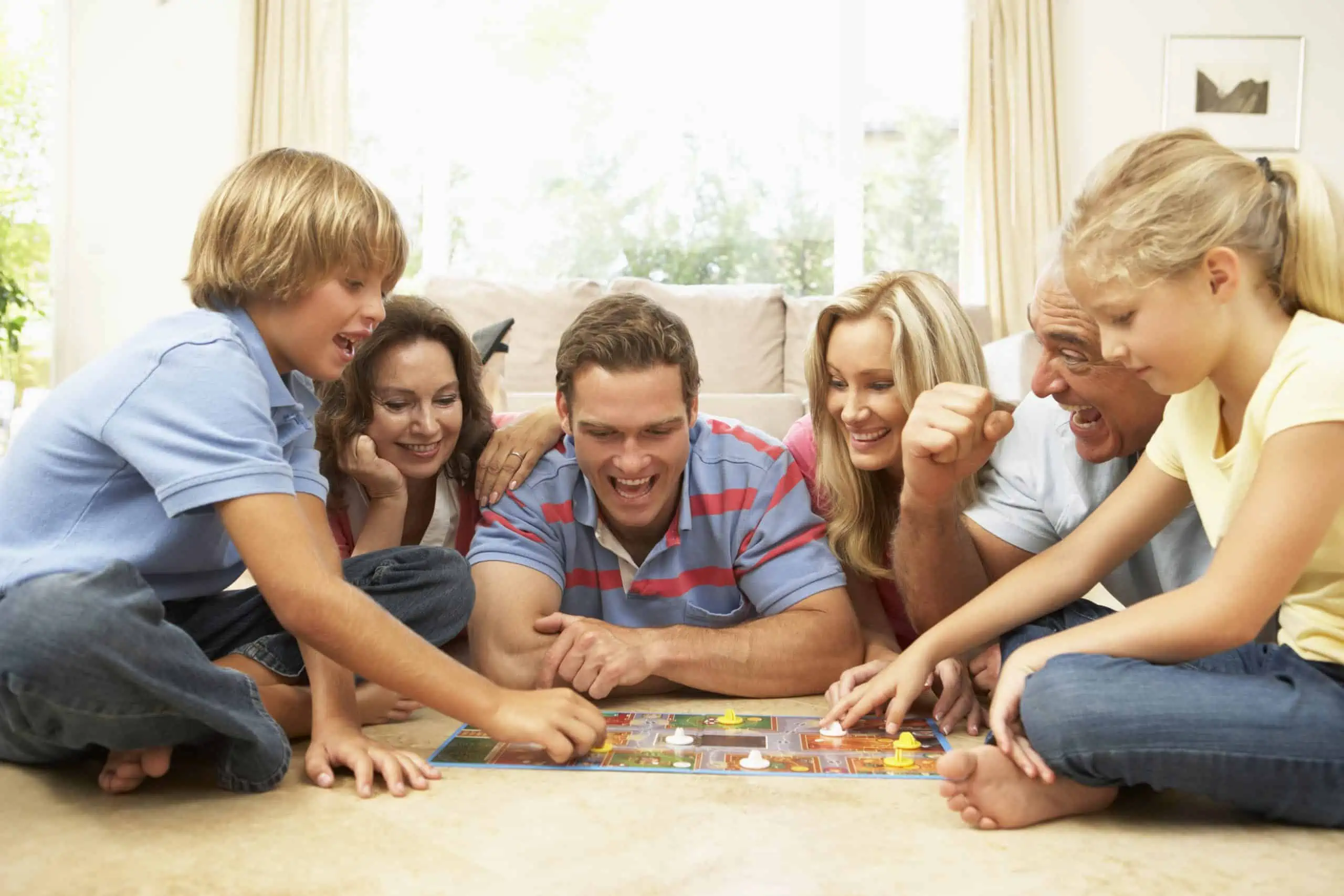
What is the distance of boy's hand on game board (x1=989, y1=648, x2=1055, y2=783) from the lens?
1248 millimetres

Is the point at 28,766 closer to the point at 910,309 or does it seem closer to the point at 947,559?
the point at 947,559

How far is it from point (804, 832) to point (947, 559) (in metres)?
0.59

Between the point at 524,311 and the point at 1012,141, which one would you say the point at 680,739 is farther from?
the point at 1012,141

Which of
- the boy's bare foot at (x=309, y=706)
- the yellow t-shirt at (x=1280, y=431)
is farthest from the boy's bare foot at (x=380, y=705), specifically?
the yellow t-shirt at (x=1280, y=431)

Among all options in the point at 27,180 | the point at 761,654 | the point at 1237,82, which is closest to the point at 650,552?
the point at 761,654

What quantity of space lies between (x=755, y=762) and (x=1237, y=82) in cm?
475

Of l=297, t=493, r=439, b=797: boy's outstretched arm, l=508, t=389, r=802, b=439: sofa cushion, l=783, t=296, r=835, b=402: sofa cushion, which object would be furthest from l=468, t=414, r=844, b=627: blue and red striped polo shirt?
l=783, t=296, r=835, b=402: sofa cushion

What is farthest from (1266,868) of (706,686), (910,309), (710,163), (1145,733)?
(710,163)

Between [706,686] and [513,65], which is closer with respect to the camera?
[706,686]

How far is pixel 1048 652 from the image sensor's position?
1320 millimetres

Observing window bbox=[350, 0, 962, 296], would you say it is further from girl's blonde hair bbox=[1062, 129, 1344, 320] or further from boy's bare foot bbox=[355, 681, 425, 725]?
girl's blonde hair bbox=[1062, 129, 1344, 320]

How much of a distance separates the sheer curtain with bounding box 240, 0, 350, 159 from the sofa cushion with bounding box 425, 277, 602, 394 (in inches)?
41.3

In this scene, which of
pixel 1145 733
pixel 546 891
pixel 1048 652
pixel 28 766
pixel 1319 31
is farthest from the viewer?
pixel 1319 31

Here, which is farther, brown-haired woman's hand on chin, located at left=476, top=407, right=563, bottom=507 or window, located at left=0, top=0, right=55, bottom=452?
window, located at left=0, top=0, right=55, bottom=452
